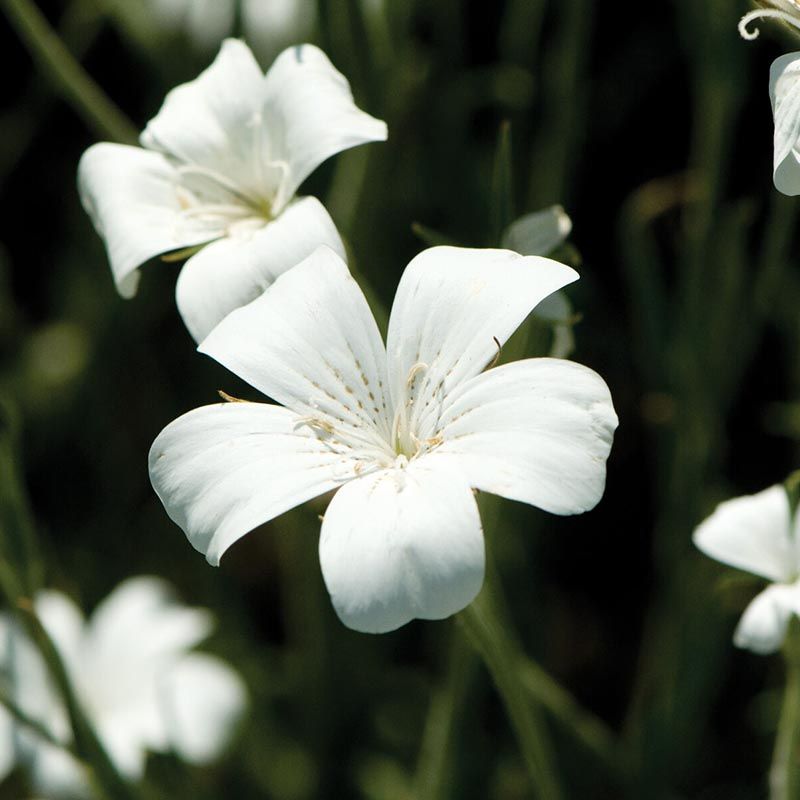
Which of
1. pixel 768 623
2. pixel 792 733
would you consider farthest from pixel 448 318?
pixel 792 733

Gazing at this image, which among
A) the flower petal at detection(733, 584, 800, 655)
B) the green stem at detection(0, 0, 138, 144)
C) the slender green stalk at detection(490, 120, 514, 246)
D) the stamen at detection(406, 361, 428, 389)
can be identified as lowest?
the flower petal at detection(733, 584, 800, 655)

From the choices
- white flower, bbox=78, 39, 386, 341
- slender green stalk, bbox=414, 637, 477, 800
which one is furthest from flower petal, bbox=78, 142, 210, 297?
slender green stalk, bbox=414, 637, 477, 800

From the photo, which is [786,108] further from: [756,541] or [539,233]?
[756,541]

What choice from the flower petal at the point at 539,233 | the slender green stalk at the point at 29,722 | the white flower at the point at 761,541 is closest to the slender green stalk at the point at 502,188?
the flower petal at the point at 539,233

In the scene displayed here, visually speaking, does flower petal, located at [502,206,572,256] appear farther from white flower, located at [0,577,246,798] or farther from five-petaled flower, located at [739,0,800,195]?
white flower, located at [0,577,246,798]

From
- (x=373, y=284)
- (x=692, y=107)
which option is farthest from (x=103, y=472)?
(x=692, y=107)

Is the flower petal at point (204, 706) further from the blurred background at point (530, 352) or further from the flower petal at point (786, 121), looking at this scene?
the flower petal at point (786, 121)

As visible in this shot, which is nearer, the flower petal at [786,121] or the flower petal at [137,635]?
the flower petal at [786,121]
